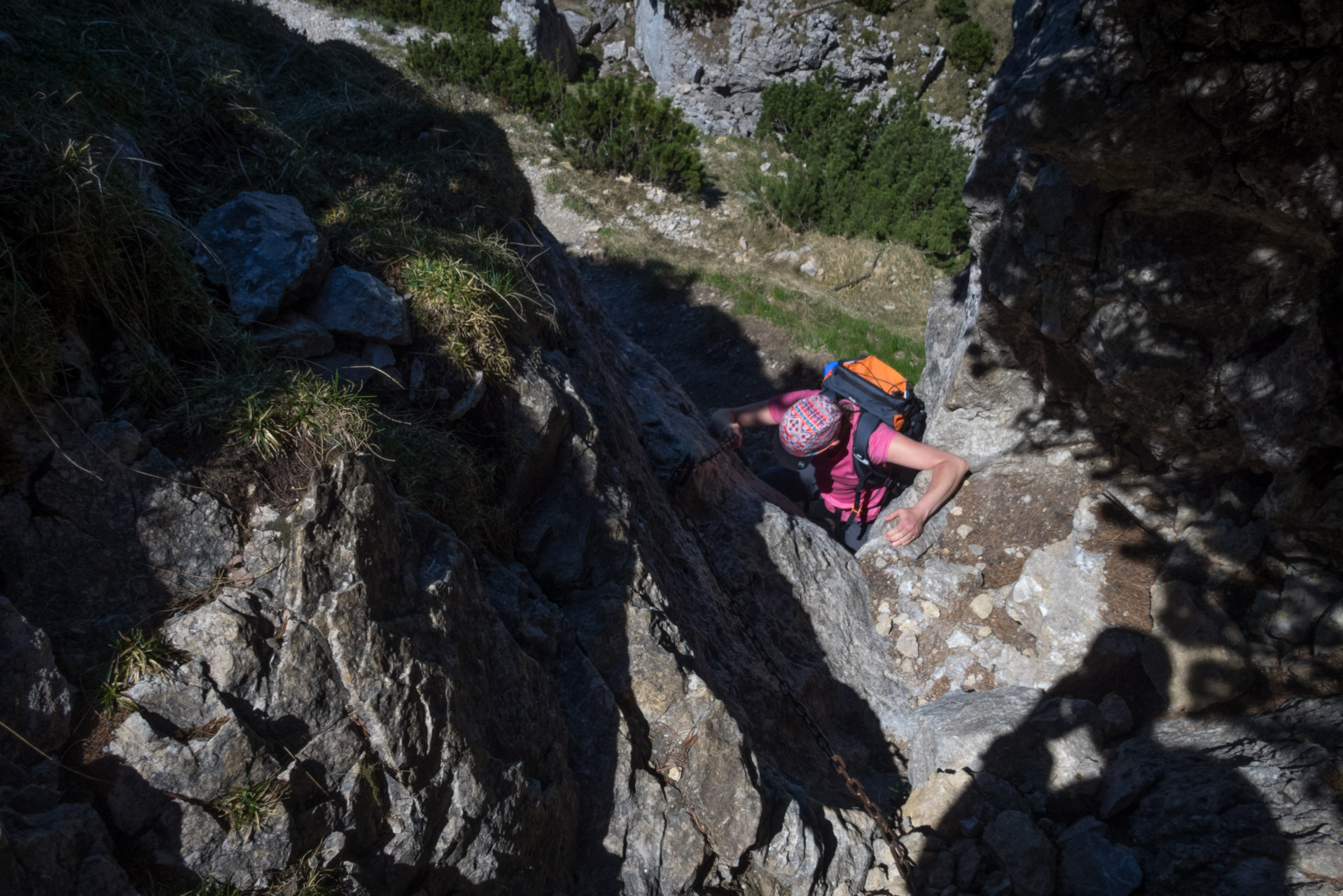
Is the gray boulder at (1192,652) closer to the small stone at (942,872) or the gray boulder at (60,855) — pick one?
the small stone at (942,872)

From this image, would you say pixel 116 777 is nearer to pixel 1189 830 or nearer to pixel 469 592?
pixel 469 592

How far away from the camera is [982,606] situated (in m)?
4.80

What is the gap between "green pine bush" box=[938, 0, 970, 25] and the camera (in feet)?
63.5

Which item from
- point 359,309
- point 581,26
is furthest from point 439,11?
point 359,309

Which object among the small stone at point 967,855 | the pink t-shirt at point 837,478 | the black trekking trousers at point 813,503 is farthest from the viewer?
the black trekking trousers at point 813,503

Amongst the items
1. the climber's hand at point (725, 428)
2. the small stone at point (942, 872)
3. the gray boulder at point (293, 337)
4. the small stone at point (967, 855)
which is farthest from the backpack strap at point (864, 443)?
the gray boulder at point (293, 337)

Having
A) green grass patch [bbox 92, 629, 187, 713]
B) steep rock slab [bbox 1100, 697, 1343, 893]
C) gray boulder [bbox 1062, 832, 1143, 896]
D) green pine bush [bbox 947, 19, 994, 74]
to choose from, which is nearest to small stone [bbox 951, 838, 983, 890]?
gray boulder [bbox 1062, 832, 1143, 896]

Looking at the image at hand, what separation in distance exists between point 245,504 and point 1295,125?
12.9 feet

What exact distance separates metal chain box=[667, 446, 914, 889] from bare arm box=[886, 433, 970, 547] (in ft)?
4.45

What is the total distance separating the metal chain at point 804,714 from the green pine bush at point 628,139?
1010 centimetres

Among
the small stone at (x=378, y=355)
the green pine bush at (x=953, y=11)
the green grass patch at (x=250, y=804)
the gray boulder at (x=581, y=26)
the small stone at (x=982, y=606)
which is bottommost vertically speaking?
the green grass patch at (x=250, y=804)

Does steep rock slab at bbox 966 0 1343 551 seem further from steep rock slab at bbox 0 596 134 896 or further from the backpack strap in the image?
steep rock slab at bbox 0 596 134 896

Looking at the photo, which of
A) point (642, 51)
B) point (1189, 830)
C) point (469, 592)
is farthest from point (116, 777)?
point (642, 51)

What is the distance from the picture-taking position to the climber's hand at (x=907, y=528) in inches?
206
